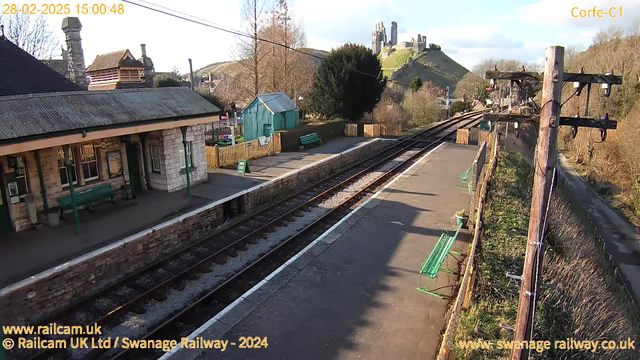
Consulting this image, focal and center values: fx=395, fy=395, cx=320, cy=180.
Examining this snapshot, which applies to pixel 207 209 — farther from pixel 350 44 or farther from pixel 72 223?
pixel 350 44

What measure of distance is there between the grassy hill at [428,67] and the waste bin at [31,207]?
92.3 m

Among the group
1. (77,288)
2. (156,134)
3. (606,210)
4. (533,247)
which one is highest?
(156,134)

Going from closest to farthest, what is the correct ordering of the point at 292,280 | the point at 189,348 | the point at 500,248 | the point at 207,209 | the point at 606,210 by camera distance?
the point at 189,348 → the point at 292,280 → the point at 500,248 → the point at 207,209 → the point at 606,210

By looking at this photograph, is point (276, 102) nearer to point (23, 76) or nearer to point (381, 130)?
point (381, 130)

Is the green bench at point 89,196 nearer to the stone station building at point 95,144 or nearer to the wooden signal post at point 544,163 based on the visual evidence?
the stone station building at point 95,144

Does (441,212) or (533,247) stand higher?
(533,247)

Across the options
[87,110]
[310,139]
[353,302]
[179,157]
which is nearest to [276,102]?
[310,139]

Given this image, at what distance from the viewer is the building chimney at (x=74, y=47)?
21094 millimetres

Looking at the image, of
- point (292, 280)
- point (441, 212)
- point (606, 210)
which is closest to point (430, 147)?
point (606, 210)

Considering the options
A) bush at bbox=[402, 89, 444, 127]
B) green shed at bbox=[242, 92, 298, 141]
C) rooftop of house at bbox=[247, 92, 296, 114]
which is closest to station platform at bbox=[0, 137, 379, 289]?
green shed at bbox=[242, 92, 298, 141]

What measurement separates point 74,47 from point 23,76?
30.8 feet

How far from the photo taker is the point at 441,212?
12.4 metres

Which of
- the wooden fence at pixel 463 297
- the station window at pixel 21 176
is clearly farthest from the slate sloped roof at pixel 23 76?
the wooden fence at pixel 463 297

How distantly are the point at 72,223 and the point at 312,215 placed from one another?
7.01m
